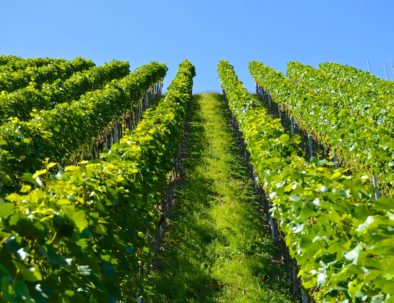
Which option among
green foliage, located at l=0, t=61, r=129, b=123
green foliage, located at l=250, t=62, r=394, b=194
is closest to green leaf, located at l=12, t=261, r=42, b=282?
green foliage, located at l=250, t=62, r=394, b=194

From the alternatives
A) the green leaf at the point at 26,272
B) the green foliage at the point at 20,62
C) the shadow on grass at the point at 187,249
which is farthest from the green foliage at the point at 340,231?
the green foliage at the point at 20,62

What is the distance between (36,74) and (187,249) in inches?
776

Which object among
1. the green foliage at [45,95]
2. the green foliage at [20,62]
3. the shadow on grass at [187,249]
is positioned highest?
the green foliage at [20,62]

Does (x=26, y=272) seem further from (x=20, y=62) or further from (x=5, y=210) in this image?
(x=20, y=62)

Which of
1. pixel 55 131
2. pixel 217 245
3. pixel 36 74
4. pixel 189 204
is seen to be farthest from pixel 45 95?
pixel 217 245

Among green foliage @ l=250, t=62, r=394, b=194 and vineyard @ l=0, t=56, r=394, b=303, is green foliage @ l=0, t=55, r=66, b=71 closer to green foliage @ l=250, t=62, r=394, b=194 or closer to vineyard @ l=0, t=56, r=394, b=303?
vineyard @ l=0, t=56, r=394, b=303

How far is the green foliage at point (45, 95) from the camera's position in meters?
15.6

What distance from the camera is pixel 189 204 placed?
14.2m

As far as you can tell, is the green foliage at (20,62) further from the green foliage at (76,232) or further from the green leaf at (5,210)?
the green leaf at (5,210)

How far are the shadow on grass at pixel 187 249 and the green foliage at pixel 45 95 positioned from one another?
18.2ft

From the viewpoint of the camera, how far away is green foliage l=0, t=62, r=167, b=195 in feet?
31.8

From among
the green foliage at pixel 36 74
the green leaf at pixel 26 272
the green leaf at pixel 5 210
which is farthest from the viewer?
the green foliage at pixel 36 74

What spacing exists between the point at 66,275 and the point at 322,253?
92.3 inches

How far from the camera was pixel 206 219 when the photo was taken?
13125 mm
